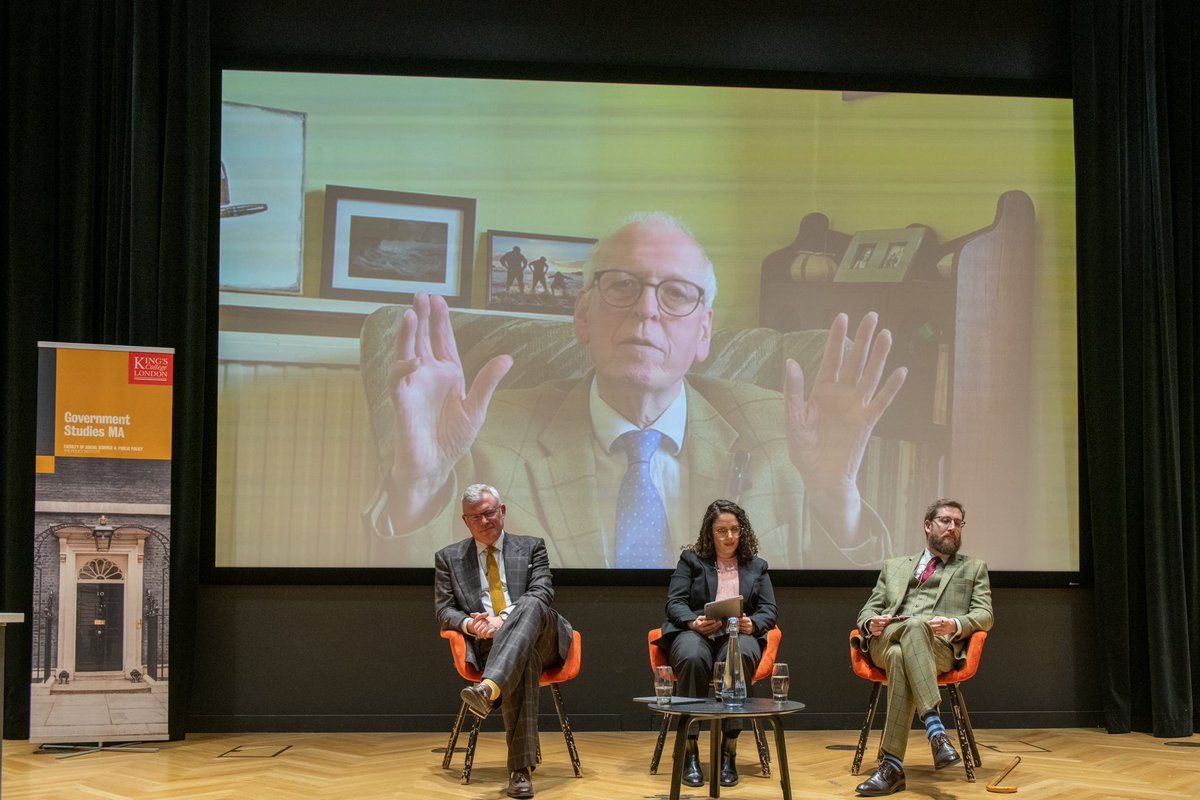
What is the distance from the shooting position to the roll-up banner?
480 centimetres

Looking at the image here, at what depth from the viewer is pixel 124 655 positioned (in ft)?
15.9

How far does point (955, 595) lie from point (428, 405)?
2586 mm

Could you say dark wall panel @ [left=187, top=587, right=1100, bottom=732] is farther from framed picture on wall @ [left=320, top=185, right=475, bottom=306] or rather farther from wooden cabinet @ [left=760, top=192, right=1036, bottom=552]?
framed picture on wall @ [left=320, top=185, right=475, bottom=306]

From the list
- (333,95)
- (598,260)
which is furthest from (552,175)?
(333,95)

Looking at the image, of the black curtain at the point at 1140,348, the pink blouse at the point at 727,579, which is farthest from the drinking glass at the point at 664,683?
the black curtain at the point at 1140,348

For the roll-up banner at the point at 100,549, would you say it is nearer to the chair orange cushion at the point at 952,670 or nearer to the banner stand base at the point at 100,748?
the banner stand base at the point at 100,748

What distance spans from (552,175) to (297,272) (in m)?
1.35

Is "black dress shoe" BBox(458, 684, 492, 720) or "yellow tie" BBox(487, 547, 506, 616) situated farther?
"yellow tie" BBox(487, 547, 506, 616)

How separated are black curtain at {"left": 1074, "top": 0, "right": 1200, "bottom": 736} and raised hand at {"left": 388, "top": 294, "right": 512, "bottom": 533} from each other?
3.02 metres

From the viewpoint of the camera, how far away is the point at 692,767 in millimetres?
4188

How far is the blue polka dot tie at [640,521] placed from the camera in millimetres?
5535

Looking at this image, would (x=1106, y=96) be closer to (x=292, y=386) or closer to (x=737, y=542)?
(x=737, y=542)

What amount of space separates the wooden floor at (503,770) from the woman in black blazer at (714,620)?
0.21m

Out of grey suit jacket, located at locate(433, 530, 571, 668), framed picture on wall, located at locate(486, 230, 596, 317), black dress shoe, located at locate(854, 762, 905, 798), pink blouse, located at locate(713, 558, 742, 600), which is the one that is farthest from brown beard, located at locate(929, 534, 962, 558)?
framed picture on wall, located at locate(486, 230, 596, 317)
